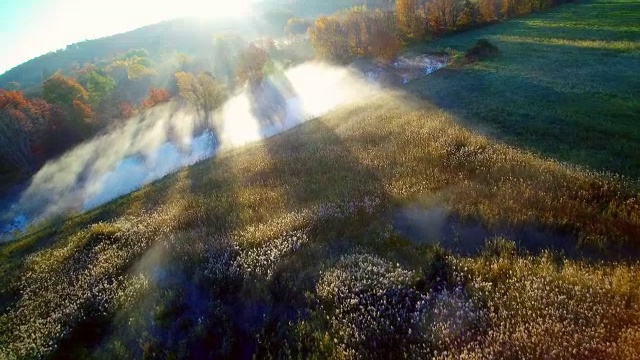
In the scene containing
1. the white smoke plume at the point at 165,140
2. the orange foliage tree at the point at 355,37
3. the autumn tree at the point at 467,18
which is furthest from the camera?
the autumn tree at the point at 467,18

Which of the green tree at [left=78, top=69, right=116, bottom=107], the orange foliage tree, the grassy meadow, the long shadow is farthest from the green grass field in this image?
the green tree at [left=78, top=69, right=116, bottom=107]

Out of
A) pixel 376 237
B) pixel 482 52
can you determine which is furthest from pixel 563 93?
pixel 482 52

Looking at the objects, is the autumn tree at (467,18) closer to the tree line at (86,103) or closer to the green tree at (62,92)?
the tree line at (86,103)

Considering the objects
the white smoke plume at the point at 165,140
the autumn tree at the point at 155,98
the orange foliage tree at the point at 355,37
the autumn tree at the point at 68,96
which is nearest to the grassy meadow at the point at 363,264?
the white smoke plume at the point at 165,140

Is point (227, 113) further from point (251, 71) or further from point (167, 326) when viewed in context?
point (167, 326)

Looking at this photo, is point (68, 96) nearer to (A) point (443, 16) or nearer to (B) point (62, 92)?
(B) point (62, 92)

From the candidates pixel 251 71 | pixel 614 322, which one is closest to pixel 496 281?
pixel 614 322
